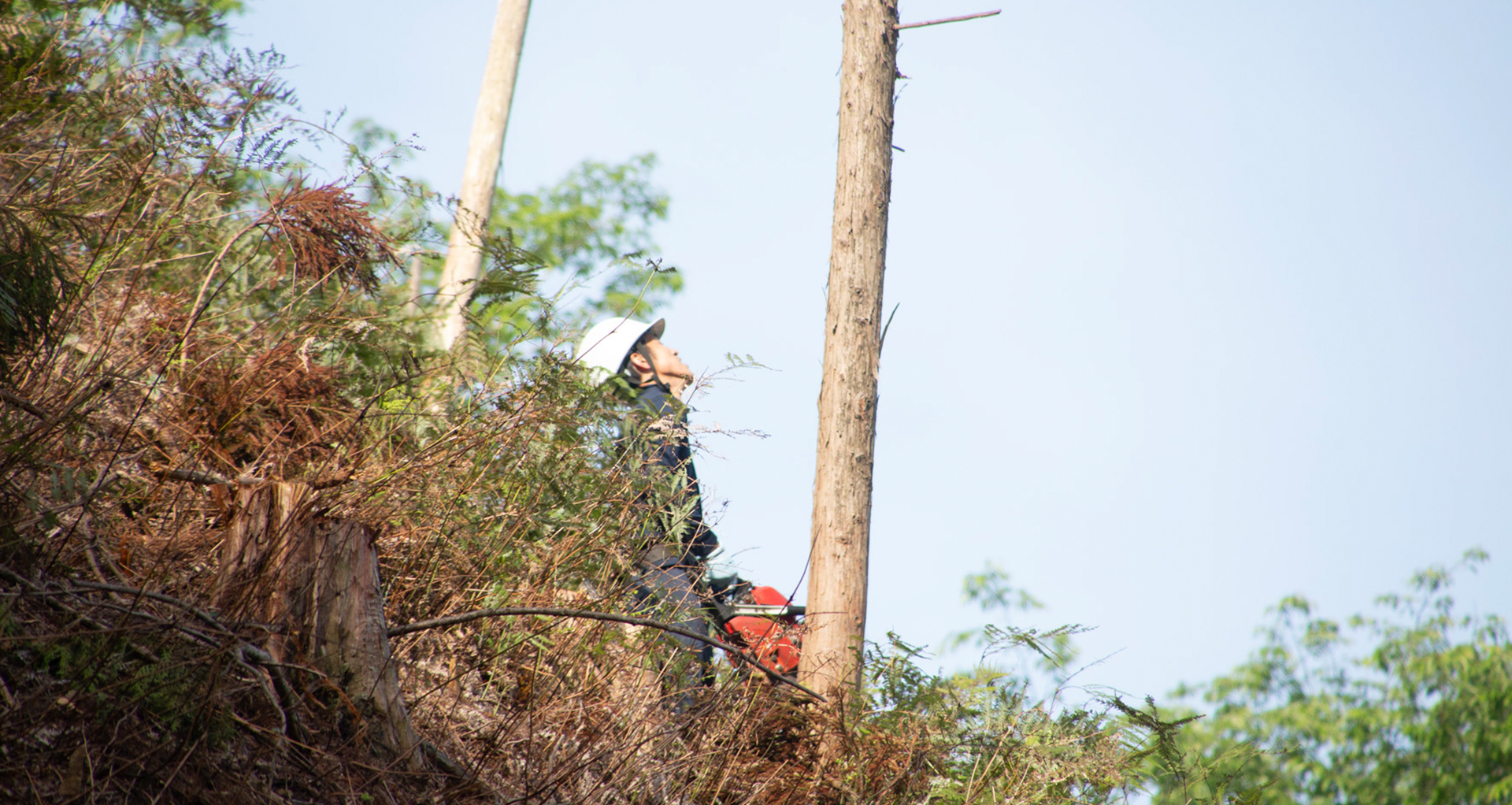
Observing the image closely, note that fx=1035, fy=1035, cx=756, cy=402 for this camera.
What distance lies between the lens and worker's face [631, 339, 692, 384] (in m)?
6.02

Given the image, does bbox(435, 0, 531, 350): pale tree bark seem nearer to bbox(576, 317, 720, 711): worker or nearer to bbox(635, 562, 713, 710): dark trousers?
bbox(576, 317, 720, 711): worker

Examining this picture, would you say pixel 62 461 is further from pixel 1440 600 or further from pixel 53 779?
pixel 1440 600

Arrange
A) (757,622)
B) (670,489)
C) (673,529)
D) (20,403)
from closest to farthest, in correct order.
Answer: (20,403) < (673,529) < (670,489) < (757,622)

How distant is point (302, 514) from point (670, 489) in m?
1.79

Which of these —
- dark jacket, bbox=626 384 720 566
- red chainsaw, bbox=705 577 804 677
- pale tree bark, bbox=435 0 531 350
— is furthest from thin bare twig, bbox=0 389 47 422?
pale tree bark, bbox=435 0 531 350

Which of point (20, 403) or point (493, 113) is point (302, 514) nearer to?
point (20, 403)

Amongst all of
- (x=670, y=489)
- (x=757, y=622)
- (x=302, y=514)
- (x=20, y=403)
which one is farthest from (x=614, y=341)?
(x=20, y=403)

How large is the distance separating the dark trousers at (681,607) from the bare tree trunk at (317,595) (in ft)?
3.92

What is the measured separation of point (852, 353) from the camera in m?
5.32

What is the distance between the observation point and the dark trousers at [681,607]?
4.30 metres

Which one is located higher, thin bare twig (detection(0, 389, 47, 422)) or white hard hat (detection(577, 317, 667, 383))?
white hard hat (detection(577, 317, 667, 383))

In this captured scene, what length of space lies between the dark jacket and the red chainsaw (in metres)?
0.22

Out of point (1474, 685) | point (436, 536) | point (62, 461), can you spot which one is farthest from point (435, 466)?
point (1474, 685)

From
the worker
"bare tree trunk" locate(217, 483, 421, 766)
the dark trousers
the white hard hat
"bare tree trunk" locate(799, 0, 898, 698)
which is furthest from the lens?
the white hard hat
